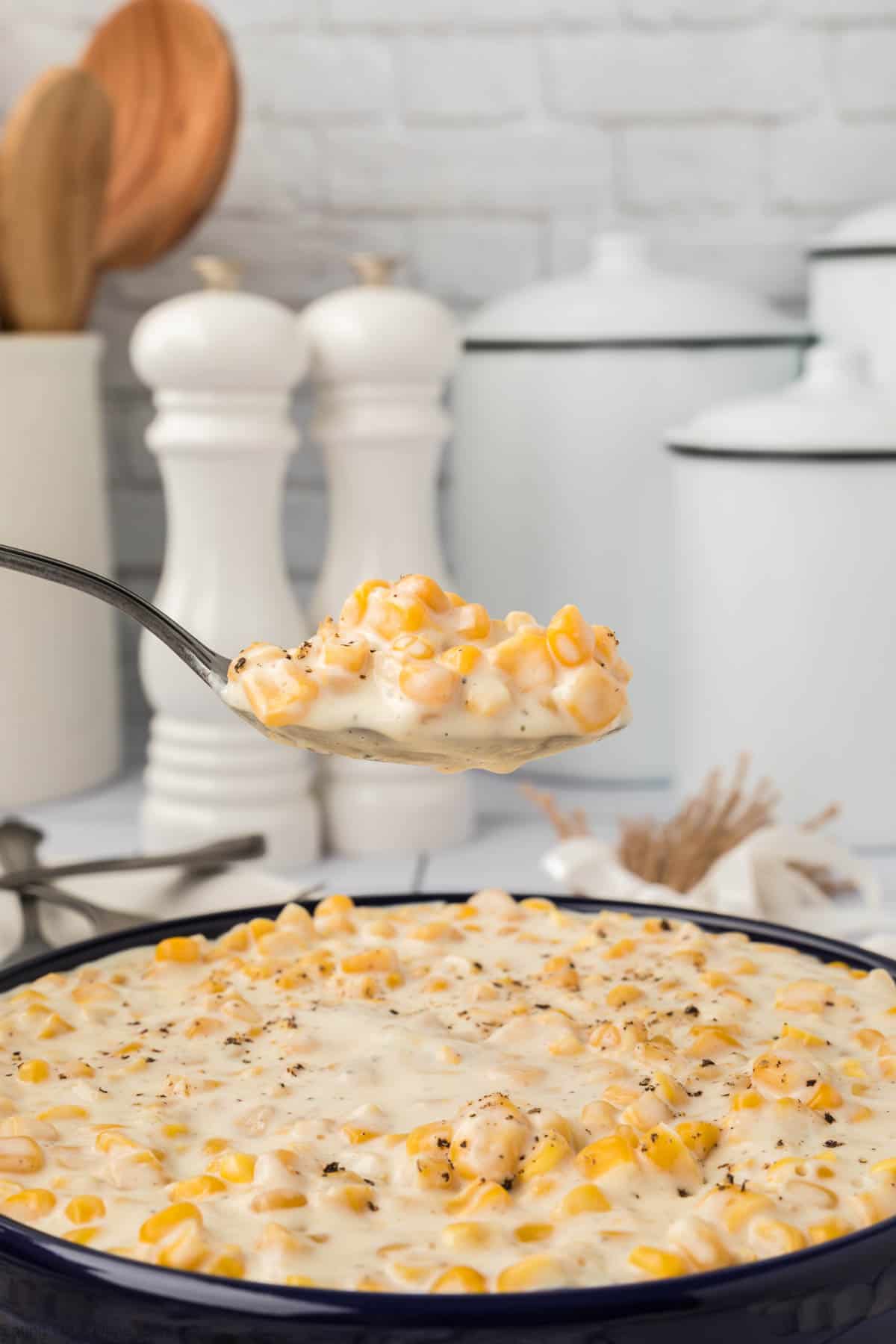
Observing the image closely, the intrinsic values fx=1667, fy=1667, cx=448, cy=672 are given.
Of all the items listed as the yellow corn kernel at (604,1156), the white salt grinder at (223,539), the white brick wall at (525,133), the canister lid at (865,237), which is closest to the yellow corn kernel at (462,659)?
the yellow corn kernel at (604,1156)

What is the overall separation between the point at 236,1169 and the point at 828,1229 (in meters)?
0.24

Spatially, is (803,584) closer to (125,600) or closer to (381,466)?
(381,466)

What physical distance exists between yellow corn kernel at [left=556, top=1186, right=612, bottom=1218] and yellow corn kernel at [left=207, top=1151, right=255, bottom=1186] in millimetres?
131

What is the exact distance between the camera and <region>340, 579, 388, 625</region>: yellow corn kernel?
2.84 feet

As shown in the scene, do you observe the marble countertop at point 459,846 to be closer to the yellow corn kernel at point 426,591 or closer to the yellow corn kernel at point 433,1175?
the yellow corn kernel at point 426,591

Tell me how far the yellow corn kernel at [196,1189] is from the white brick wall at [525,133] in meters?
1.49

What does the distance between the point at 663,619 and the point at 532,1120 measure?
3.98ft

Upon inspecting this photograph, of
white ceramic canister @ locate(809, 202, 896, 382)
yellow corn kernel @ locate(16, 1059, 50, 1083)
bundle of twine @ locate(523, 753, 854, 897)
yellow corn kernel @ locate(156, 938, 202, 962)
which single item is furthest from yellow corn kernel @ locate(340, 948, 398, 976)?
white ceramic canister @ locate(809, 202, 896, 382)

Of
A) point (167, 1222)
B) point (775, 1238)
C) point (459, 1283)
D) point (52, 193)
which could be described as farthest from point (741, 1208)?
point (52, 193)

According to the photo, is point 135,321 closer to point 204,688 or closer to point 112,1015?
point 204,688

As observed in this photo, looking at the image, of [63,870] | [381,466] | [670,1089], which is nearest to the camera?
[670,1089]

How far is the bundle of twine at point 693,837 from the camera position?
1.48 metres

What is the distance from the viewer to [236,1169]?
0.70m

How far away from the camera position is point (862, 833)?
5.53ft
